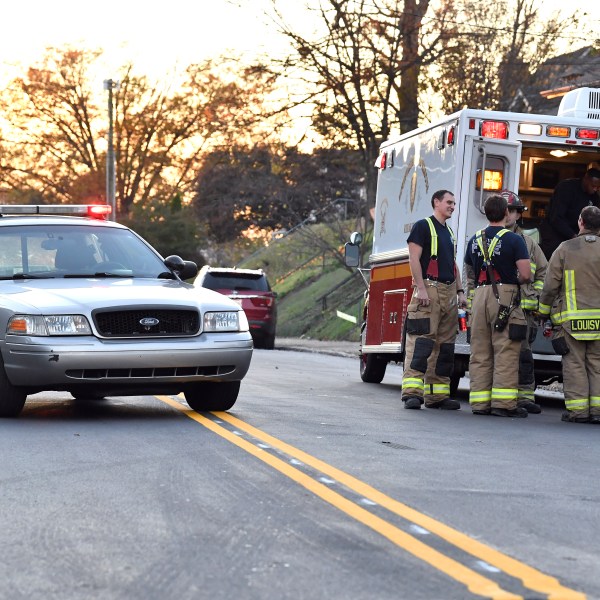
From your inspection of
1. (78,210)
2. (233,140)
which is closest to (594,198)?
(78,210)

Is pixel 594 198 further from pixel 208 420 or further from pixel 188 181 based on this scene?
pixel 188 181

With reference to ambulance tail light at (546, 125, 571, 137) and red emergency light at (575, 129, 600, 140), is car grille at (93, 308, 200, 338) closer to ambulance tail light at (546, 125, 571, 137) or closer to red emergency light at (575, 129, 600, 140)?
ambulance tail light at (546, 125, 571, 137)

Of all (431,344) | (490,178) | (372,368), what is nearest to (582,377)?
(431,344)

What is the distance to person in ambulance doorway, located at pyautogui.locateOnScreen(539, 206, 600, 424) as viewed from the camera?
40.9ft

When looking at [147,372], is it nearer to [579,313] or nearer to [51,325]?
[51,325]

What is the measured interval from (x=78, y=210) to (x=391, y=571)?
8868 millimetres

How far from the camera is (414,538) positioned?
6.23 metres

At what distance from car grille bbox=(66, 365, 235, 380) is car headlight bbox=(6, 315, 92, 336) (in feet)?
0.96

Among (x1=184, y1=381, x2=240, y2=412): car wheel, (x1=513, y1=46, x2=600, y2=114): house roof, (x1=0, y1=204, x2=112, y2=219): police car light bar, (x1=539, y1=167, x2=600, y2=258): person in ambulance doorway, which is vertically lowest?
(x1=184, y1=381, x2=240, y2=412): car wheel

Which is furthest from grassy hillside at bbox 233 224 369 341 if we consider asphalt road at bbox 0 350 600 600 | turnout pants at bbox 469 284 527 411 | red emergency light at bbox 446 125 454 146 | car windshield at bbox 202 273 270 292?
asphalt road at bbox 0 350 600 600

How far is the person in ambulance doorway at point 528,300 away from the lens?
12.8 m

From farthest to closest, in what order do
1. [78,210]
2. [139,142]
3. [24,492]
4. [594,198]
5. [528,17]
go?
[139,142] → [528,17] → [594,198] → [78,210] → [24,492]

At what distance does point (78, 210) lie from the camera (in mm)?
13891

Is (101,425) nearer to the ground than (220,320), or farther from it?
nearer to the ground
